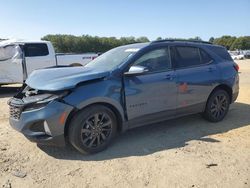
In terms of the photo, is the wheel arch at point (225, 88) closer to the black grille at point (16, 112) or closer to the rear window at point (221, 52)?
the rear window at point (221, 52)

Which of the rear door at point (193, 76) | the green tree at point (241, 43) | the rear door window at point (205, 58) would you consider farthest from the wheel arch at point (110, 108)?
the green tree at point (241, 43)

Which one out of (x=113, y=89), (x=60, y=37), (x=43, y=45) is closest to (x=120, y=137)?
(x=113, y=89)

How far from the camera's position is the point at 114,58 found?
5.97 meters

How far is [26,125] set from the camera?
482 centimetres

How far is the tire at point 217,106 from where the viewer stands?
22.2 feet

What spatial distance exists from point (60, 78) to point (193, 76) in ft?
8.70

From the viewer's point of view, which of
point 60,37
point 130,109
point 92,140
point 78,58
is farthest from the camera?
point 60,37

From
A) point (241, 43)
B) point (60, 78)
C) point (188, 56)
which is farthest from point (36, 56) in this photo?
point (241, 43)

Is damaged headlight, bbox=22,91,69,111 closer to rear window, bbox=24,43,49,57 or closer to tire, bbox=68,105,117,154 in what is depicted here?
tire, bbox=68,105,117,154

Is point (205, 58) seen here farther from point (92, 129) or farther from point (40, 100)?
point (40, 100)

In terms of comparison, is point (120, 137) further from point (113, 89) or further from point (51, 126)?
point (51, 126)

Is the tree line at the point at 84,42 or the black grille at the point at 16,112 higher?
the tree line at the point at 84,42

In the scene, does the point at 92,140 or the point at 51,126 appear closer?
the point at 51,126

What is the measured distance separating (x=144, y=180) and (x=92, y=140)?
46.7 inches
